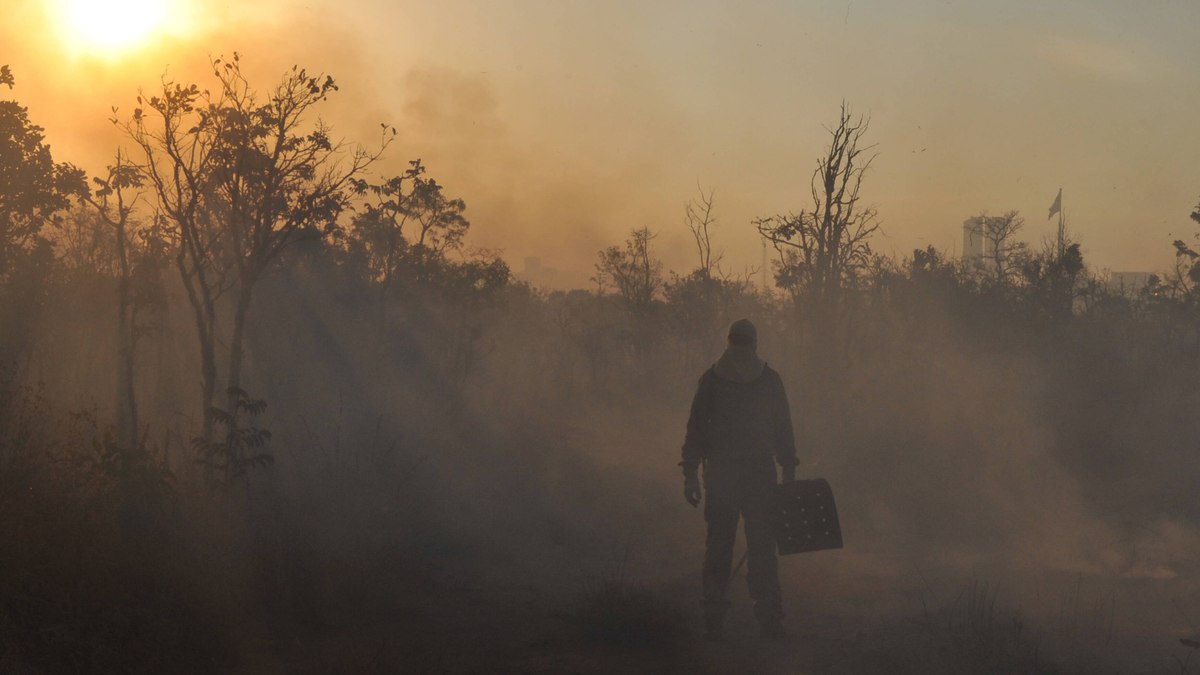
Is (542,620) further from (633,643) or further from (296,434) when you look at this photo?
(296,434)

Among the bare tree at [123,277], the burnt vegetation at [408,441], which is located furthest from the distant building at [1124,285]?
the bare tree at [123,277]

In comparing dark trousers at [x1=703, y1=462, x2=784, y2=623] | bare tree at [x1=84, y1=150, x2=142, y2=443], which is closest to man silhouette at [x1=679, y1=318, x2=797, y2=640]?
dark trousers at [x1=703, y1=462, x2=784, y2=623]

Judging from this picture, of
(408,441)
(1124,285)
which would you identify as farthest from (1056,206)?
(408,441)

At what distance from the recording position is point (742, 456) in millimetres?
7016

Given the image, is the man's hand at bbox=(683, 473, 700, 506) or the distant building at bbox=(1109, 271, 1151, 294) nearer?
the man's hand at bbox=(683, 473, 700, 506)

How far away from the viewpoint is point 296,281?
68.5 feet

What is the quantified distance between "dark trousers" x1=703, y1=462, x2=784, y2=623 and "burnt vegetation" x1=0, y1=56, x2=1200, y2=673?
52 cm

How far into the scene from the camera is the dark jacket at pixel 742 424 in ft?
23.0

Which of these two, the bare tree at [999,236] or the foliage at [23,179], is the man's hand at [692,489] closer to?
the foliage at [23,179]

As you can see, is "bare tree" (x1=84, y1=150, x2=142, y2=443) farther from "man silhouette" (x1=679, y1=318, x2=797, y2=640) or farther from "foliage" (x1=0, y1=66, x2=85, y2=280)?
"man silhouette" (x1=679, y1=318, x2=797, y2=640)

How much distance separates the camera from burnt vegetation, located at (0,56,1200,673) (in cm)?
677

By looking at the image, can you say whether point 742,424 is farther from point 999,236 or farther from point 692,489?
point 999,236

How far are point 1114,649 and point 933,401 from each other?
35.4 ft

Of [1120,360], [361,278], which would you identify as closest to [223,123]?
[361,278]
